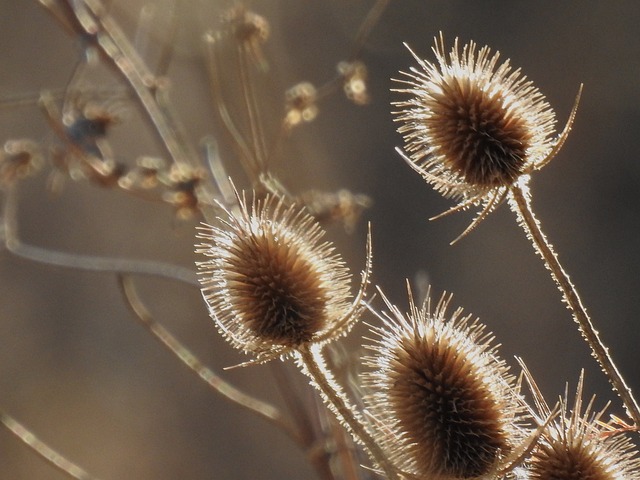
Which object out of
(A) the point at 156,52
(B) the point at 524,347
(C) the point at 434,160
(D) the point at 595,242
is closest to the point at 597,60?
(D) the point at 595,242

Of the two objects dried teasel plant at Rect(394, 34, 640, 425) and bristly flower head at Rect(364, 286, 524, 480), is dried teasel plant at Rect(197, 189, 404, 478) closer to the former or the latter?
bristly flower head at Rect(364, 286, 524, 480)

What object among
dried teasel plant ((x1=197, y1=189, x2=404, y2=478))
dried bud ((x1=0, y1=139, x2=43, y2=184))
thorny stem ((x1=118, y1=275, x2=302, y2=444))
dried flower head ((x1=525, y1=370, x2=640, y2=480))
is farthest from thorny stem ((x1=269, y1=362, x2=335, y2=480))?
dried bud ((x1=0, y1=139, x2=43, y2=184))

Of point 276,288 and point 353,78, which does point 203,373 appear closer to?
point 276,288

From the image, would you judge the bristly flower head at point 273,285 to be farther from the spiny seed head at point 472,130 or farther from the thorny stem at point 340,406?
the spiny seed head at point 472,130

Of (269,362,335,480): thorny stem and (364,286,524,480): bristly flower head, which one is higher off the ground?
(269,362,335,480): thorny stem

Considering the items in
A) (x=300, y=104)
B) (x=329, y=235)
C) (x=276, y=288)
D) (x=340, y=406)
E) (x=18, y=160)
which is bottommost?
(x=340, y=406)

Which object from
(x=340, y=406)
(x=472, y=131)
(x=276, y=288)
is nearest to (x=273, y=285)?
(x=276, y=288)

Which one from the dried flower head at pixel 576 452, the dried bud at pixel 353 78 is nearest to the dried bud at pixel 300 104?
the dried bud at pixel 353 78
